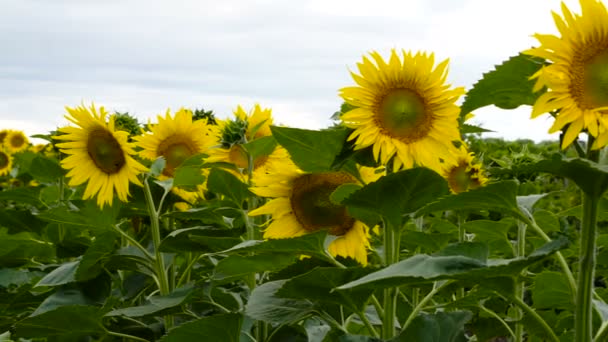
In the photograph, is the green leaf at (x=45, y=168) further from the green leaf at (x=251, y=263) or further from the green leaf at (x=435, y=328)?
the green leaf at (x=435, y=328)

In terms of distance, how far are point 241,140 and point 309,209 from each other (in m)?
0.57

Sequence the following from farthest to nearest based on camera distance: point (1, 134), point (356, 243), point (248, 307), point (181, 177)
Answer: point (1, 134) → point (181, 177) → point (356, 243) → point (248, 307)

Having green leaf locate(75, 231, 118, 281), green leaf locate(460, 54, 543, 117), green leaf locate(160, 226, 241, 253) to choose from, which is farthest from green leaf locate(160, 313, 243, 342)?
green leaf locate(460, 54, 543, 117)

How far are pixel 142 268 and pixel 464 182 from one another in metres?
0.98

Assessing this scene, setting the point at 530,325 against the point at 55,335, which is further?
the point at 55,335

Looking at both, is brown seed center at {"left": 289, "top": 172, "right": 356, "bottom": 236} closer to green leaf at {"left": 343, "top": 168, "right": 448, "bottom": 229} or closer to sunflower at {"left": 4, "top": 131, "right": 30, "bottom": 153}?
green leaf at {"left": 343, "top": 168, "right": 448, "bottom": 229}

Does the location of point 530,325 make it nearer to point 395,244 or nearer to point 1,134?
point 395,244

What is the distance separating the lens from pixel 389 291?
1.63 m

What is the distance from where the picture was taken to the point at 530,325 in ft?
6.30

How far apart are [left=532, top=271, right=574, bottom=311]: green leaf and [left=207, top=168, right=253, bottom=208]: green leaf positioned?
757 millimetres

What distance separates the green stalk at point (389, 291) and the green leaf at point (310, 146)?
169mm

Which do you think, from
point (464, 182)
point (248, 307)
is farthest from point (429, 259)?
point (464, 182)

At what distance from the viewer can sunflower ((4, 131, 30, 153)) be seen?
8.00 metres

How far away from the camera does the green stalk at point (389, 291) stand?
163cm
